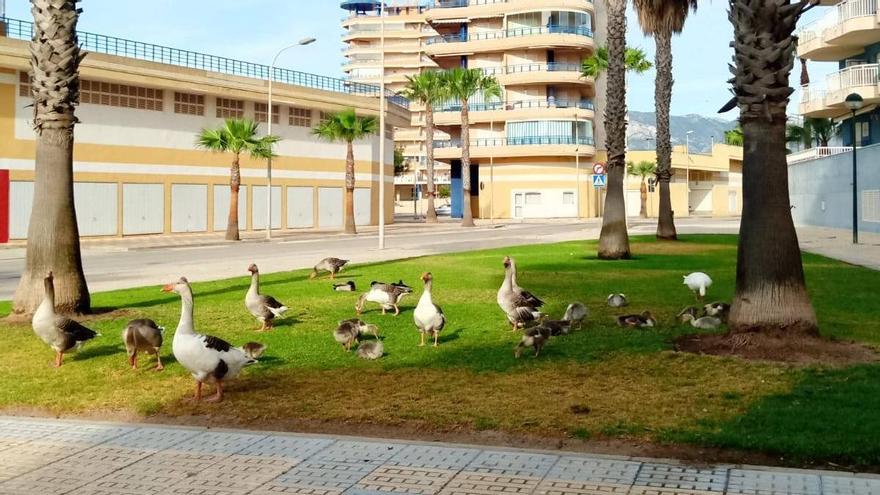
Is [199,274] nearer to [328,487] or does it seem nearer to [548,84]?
[328,487]

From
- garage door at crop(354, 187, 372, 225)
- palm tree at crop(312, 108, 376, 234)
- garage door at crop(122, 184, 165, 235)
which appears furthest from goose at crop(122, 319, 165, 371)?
garage door at crop(354, 187, 372, 225)

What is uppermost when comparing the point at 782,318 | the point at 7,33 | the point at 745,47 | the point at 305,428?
the point at 7,33

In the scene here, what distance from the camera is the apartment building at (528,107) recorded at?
3287 inches

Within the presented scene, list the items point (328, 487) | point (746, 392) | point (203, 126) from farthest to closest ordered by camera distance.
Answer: point (203, 126) → point (746, 392) → point (328, 487)

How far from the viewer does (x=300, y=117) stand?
5803 centimetres

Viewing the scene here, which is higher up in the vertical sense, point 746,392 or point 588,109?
point 588,109

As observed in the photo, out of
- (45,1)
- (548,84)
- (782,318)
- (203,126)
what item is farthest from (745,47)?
(548,84)

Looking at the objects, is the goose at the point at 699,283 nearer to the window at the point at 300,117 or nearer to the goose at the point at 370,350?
Result: the goose at the point at 370,350

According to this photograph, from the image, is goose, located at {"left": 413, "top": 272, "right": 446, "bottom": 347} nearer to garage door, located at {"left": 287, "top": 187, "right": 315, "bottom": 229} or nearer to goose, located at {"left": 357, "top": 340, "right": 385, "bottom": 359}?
goose, located at {"left": 357, "top": 340, "right": 385, "bottom": 359}

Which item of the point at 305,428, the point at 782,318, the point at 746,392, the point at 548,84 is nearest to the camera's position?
the point at 305,428

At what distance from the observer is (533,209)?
86.5m

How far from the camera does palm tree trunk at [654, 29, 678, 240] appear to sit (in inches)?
1438

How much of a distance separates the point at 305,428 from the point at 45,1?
33.6 ft

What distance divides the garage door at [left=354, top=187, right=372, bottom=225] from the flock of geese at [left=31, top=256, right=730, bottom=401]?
1957 inches
